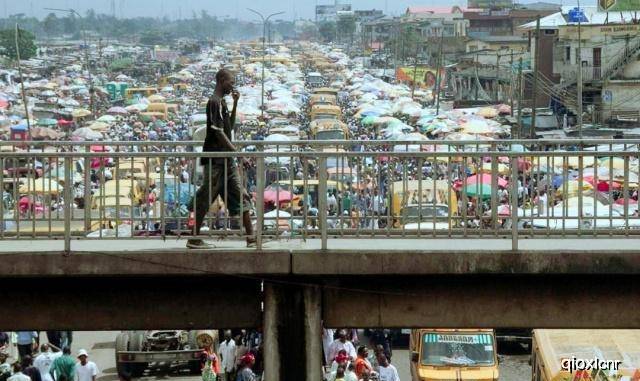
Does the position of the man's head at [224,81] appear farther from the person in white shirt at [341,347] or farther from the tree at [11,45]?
the tree at [11,45]

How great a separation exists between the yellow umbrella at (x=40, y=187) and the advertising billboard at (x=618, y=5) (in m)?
70.6

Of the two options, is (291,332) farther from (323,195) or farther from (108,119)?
(108,119)

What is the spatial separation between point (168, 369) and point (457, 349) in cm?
549

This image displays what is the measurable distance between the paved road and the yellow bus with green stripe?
268cm

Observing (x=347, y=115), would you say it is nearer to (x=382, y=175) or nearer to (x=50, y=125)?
(x=50, y=125)

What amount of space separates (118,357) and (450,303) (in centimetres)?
1374

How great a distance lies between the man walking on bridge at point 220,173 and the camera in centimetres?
1056

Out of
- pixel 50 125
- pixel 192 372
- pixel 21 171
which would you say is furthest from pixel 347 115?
pixel 21 171

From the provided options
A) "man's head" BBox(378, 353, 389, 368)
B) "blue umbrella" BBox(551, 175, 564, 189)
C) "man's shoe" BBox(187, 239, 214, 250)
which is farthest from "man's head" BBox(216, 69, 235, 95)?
"man's head" BBox(378, 353, 389, 368)

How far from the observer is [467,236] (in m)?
11.0

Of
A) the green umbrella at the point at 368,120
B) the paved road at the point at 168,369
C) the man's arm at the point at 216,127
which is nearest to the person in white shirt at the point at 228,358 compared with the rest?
the paved road at the point at 168,369

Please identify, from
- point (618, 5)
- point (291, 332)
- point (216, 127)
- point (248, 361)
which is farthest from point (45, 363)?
point (618, 5)

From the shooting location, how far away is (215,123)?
10.8 meters

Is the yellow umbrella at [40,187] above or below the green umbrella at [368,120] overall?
above
